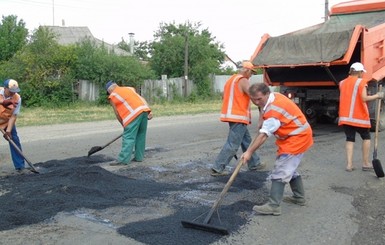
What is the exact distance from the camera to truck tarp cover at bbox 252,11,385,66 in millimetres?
9664

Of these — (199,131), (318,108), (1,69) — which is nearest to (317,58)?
(318,108)

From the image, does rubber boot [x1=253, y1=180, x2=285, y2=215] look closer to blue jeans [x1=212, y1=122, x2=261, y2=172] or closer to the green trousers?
blue jeans [x1=212, y1=122, x2=261, y2=172]

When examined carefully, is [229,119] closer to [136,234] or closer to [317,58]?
[136,234]

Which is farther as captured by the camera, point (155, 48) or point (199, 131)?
point (155, 48)

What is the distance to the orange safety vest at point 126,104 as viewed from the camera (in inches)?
294

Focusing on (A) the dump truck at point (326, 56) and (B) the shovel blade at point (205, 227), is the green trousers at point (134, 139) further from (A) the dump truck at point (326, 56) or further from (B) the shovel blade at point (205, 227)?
(A) the dump truck at point (326, 56)

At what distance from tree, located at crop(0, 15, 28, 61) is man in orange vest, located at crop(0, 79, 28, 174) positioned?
2394 centimetres

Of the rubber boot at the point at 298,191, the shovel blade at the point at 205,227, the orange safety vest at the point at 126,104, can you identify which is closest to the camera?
the shovel blade at the point at 205,227

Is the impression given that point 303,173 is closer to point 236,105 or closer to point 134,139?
point 236,105

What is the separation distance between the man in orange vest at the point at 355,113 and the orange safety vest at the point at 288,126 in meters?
2.32

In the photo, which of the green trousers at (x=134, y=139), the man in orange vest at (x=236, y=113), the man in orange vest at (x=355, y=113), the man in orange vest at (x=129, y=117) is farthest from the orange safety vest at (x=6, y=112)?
the man in orange vest at (x=355, y=113)

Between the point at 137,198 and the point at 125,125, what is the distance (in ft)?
7.90

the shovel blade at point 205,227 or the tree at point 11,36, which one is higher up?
the tree at point 11,36

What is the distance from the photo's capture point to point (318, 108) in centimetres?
1137
